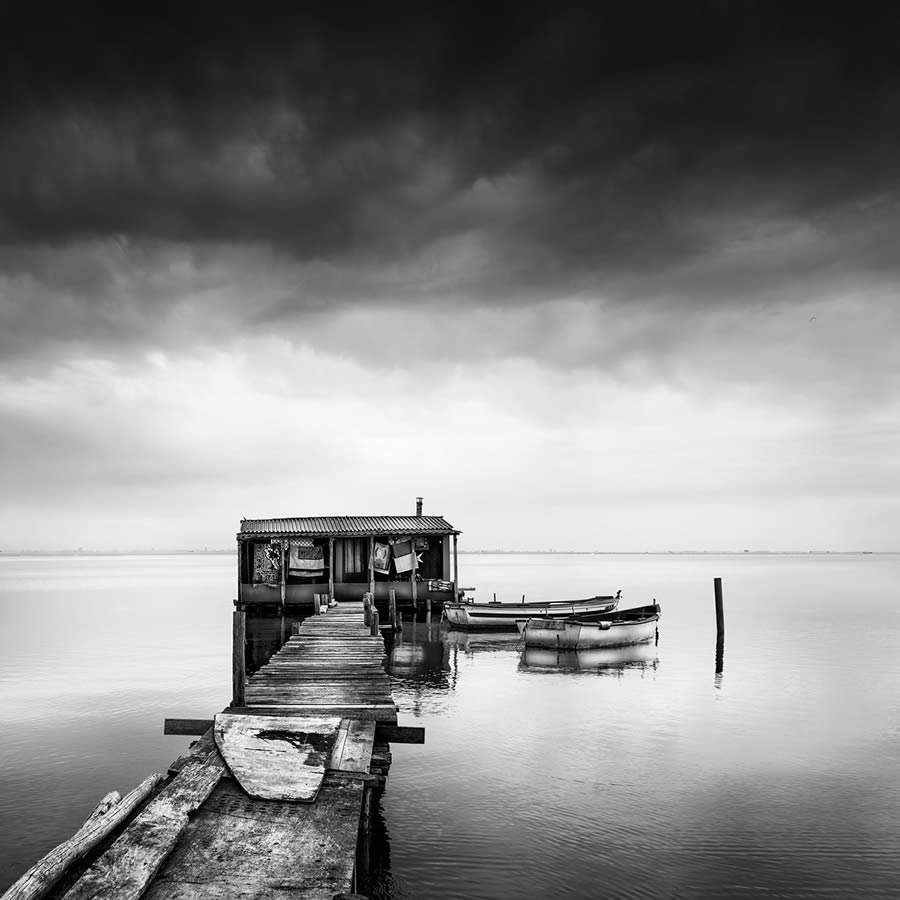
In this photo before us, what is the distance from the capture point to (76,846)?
20.5 feet

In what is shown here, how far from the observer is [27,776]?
525 inches

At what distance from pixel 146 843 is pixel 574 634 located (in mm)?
24516

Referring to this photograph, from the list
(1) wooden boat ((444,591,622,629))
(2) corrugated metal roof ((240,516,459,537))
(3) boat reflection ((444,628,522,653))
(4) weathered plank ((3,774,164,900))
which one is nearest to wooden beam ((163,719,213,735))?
(4) weathered plank ((3,774,164,900))

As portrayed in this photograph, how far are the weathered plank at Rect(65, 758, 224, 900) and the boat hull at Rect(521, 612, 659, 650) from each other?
2252cm

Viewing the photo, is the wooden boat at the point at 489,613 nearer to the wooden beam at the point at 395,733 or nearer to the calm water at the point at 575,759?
the calm water at the point at 575,759

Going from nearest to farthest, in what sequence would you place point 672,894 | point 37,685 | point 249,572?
point 672,894, point 37,685, point 249,572

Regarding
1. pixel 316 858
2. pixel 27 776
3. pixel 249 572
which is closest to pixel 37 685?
pixel 27 776

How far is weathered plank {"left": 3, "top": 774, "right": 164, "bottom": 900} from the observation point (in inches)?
221

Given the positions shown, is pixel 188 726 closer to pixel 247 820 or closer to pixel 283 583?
pixel 247 820

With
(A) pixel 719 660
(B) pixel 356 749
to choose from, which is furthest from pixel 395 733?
(A) pixel 719 660

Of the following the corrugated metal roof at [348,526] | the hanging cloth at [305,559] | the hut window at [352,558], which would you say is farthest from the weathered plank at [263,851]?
the hut window at [352,558]

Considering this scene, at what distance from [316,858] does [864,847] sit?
8789 millimetres

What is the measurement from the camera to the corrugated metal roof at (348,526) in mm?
34750

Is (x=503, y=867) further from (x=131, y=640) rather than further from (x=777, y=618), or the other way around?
(x=777, y=618)
